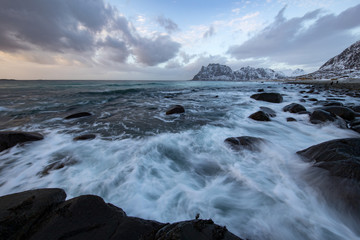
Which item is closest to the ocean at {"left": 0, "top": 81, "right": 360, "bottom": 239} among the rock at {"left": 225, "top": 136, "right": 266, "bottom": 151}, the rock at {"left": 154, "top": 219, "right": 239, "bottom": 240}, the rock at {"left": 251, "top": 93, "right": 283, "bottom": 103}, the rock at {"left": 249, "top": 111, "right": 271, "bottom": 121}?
the rock at {"left": 225, "top": 136, "right": 266, "bottom": 151}

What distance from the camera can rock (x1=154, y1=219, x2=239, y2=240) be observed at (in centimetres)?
135

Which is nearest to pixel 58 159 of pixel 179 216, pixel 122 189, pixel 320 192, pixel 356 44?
pixel 122 189

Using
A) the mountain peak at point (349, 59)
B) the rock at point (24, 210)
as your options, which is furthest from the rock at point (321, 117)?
the mountain peak at point (349, 59)

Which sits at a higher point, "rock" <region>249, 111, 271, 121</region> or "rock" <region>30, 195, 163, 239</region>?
"rock" <region>30, 195, 163, 239</region>

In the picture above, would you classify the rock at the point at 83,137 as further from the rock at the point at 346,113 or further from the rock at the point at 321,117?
the rock at the point at 346,113

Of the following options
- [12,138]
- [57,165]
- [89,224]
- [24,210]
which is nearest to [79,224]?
[89,224]

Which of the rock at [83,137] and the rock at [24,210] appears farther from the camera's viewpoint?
the rock at [83,137]

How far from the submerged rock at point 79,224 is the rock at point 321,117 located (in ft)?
23.0

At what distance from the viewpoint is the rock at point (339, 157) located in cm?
249

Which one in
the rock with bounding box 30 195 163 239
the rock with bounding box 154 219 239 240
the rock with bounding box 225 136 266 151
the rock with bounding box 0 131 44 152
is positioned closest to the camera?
the rock with bounding box 154 219 239 240

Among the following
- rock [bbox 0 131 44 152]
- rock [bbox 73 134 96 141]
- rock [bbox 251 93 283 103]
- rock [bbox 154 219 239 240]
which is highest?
rock [bbox 251 93 283 103]

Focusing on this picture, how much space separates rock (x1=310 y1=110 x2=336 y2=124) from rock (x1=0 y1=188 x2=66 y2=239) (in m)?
8.50

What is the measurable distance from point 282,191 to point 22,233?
3.81 metres

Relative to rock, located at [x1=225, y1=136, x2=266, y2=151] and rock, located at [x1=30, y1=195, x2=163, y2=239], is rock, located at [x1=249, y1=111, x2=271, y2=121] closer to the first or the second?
rock, located at [x1=225, y1=136, x2=266, y2=151]
